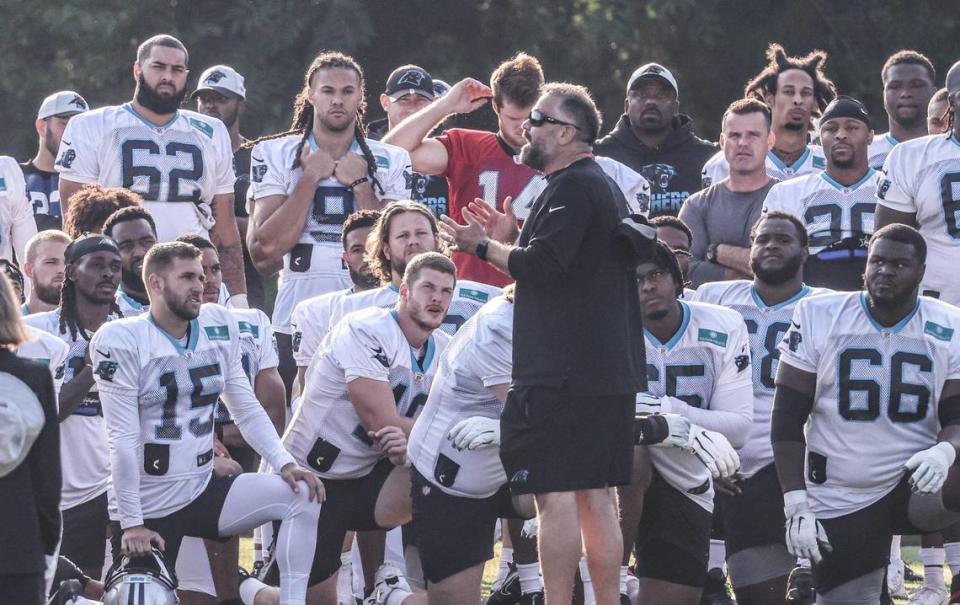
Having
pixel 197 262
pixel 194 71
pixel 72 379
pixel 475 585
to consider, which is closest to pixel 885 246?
pixel 475 585

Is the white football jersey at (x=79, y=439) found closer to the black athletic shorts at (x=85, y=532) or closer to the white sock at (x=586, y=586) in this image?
the black athletic shorts at (x=85, y=532)

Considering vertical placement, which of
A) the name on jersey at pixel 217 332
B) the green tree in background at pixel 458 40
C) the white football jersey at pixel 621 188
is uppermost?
the green tree in background at pixel 458 40

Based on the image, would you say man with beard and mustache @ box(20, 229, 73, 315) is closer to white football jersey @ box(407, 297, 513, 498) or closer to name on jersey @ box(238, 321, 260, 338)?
name on jersey @ box(238, 321, 260, 338)

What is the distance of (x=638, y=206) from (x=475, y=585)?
2.38 meters

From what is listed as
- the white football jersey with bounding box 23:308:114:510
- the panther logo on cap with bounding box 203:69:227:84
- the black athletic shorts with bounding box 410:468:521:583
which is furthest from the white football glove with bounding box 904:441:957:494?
the panther logo on cap with bounding box 203:69:227:84

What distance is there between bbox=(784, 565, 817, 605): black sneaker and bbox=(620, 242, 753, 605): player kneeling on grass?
0.37 metres

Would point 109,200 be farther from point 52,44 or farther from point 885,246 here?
point 52,44

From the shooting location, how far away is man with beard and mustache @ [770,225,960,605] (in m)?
7.52

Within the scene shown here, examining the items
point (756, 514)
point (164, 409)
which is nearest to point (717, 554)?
point (756, 514)

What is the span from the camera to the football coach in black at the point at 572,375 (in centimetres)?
663

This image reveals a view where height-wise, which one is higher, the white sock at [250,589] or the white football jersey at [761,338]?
the white football jersey at [761,338]

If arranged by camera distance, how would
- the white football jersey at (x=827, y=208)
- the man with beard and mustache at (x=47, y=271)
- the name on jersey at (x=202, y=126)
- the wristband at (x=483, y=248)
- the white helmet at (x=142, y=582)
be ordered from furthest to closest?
the name on jersey at (x=202, y=126) → the white football jersey at (x=827, y=208) → the man with beard and mustache at (x=47, y=271) → the white helmet at (x=142, y=582) → the wristband at (x=483, y=248)

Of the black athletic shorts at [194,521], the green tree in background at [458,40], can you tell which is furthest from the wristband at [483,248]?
the green tree in background at [458,40]

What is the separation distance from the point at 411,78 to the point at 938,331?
157 inches
